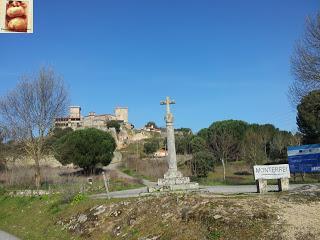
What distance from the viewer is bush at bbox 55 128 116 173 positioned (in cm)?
4962

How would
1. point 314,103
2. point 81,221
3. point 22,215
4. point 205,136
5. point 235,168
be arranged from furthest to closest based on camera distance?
point 205,136
point 235,168
point 314,103
point 22,215
point 81,221

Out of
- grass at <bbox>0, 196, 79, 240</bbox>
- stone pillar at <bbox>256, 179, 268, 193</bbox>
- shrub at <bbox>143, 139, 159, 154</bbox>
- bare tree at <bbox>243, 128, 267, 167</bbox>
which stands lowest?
grass at <bbox>0, 196, 79, 240</bbox>

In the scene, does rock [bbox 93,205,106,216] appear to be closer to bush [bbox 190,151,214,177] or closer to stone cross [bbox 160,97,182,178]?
stone cross [bbox 160,97,182,178]

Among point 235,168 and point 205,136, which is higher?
point 205,136

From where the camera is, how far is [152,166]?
52.2 m

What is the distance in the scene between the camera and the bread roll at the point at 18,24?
204 inches

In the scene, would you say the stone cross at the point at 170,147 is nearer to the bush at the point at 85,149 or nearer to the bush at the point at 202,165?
the bush at the point at 202,165

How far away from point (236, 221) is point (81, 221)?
297 inches

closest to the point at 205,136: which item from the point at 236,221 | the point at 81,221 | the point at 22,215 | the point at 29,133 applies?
the point at 29,133

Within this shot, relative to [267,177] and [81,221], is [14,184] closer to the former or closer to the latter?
[81,221]

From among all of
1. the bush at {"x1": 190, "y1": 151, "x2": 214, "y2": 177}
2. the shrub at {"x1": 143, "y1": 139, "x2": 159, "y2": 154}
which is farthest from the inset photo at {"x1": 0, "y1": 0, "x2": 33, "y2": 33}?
the shrub at {"x1": 143, "y1": 139, "x2": 159, "y2": 154}

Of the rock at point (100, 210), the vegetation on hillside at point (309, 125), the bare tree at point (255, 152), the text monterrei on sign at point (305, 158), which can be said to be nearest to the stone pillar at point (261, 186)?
the rock at point (100, 210)

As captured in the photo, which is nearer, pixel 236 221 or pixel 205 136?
pixel 236 221

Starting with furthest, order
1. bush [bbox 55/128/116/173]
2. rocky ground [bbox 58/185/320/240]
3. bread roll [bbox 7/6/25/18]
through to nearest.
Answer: bush [bbox 55/128/116/173]
rocky ground [bbox 58/185/320/240]
bread roll [bbox 7/6/25/18]
